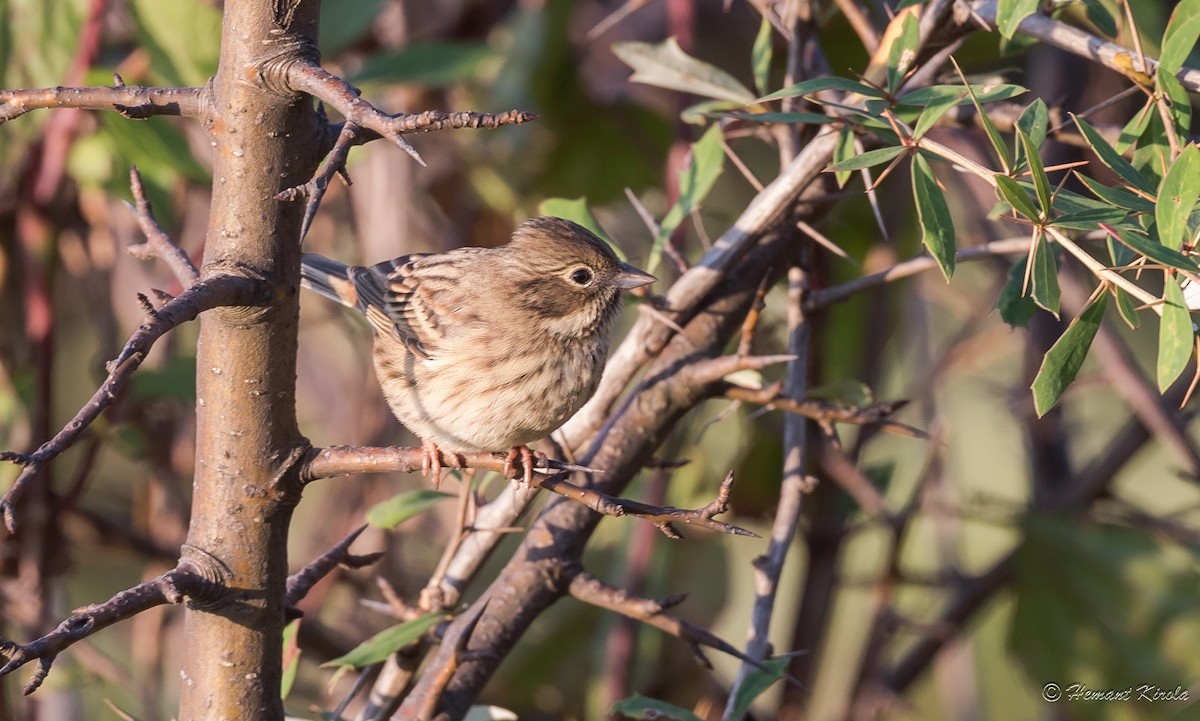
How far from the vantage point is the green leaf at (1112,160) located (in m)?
1.74

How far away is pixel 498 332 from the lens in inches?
116

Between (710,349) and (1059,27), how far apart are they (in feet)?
3.14

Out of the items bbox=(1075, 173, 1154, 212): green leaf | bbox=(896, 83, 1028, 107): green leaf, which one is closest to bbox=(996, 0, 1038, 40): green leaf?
bbox=(896, 83, 1028, 107): green leaf

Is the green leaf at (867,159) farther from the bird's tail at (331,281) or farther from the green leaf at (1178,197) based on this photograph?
the bird's tail at (331,281)

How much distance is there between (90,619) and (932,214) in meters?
1.35

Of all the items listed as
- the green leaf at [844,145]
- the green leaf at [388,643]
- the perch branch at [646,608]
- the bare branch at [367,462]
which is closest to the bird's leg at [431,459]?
the bare branch at [367,462]

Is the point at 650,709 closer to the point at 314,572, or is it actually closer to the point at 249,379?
the point at 314,572

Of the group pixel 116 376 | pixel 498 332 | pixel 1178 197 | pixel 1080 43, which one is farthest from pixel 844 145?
pixel 116 376

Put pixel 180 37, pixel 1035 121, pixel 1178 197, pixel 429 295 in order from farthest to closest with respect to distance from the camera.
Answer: pixel 429 295
pixel 180 37
pixel 1035 121
pixel 1178 197

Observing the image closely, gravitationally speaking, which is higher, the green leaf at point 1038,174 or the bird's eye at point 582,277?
the bird's eye at point 582,277

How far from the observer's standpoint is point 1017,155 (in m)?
1.79

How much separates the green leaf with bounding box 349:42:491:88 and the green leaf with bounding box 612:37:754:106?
0.87 metres

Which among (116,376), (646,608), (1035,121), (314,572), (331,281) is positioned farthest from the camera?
(331,281)

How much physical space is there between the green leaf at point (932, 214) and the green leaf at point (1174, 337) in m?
0.30
